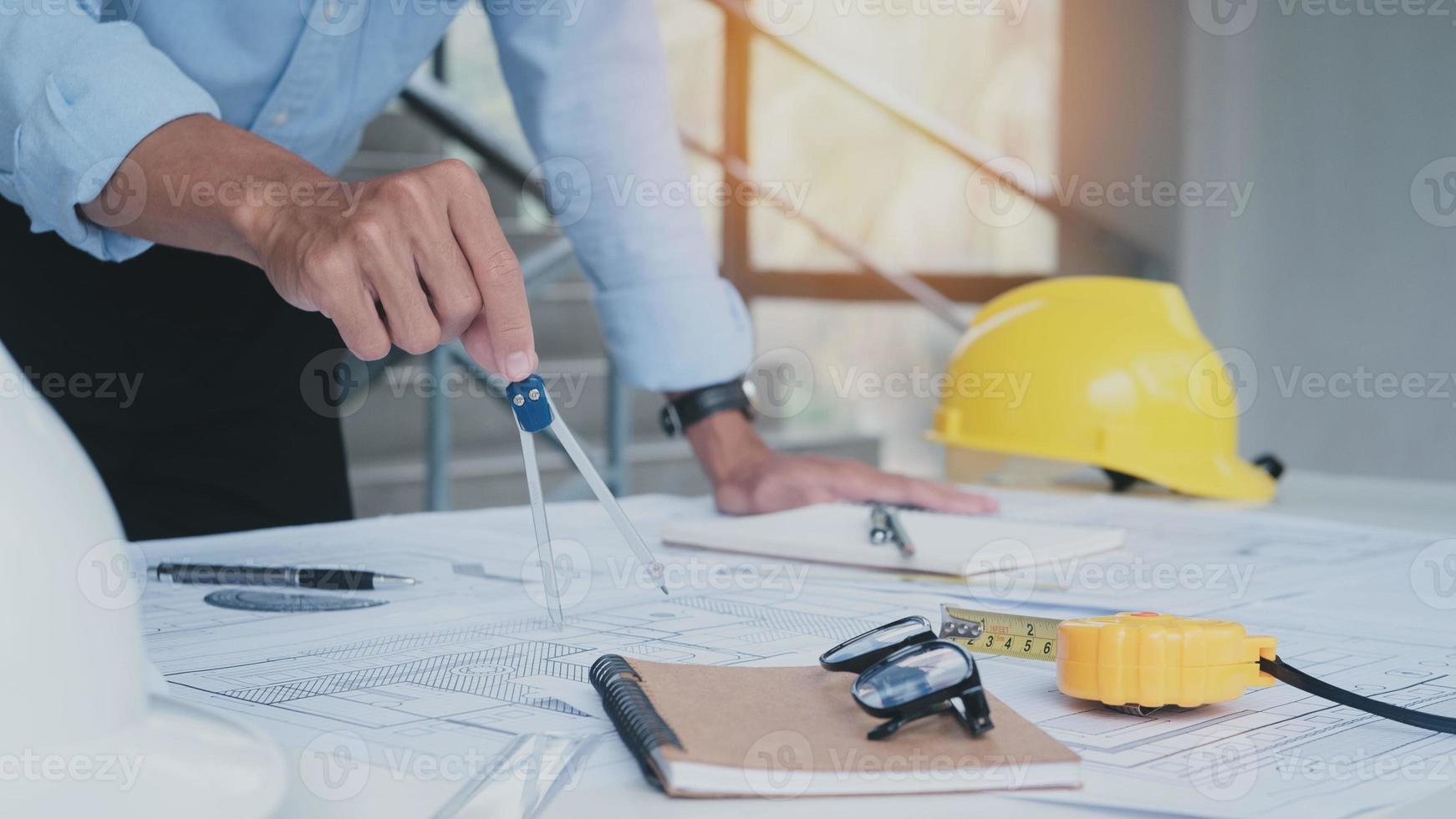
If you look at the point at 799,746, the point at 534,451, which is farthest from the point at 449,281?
the point at 799,746

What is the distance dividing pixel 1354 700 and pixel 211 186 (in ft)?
2.17

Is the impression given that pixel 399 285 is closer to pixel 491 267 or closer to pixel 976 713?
pixel 491 267

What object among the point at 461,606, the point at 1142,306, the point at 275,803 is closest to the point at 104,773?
the point at 275,803

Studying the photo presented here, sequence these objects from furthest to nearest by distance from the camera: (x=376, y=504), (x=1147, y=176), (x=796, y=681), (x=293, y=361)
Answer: (x=1147, y=176)
(x=376, y=504)
(x=293, y=361)
(x=796, y=681)

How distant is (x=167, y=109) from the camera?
79cm

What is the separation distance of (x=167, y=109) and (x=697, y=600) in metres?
0.44

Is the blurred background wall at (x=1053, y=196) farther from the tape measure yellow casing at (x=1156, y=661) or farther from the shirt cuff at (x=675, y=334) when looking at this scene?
the tape measure yellow casing at (x=1156, y=661)

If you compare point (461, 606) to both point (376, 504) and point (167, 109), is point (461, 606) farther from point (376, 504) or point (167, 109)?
point (376, 504)

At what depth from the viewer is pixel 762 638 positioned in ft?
2.32

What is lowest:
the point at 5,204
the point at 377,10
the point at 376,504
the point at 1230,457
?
the point at 376,504

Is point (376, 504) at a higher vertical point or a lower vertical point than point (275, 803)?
lower

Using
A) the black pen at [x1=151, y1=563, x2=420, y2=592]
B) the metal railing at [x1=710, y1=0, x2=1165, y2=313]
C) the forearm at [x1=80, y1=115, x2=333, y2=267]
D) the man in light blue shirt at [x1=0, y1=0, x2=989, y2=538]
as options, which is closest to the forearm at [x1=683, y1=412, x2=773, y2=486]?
the man in light blue shirt at [x1=0, y1=0, x2=989, y2=538]

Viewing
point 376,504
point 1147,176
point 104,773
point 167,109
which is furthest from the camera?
point 1147,176

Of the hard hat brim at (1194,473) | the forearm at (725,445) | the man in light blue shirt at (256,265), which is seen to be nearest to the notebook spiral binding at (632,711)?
the man in light blue shirt at (256,265)
